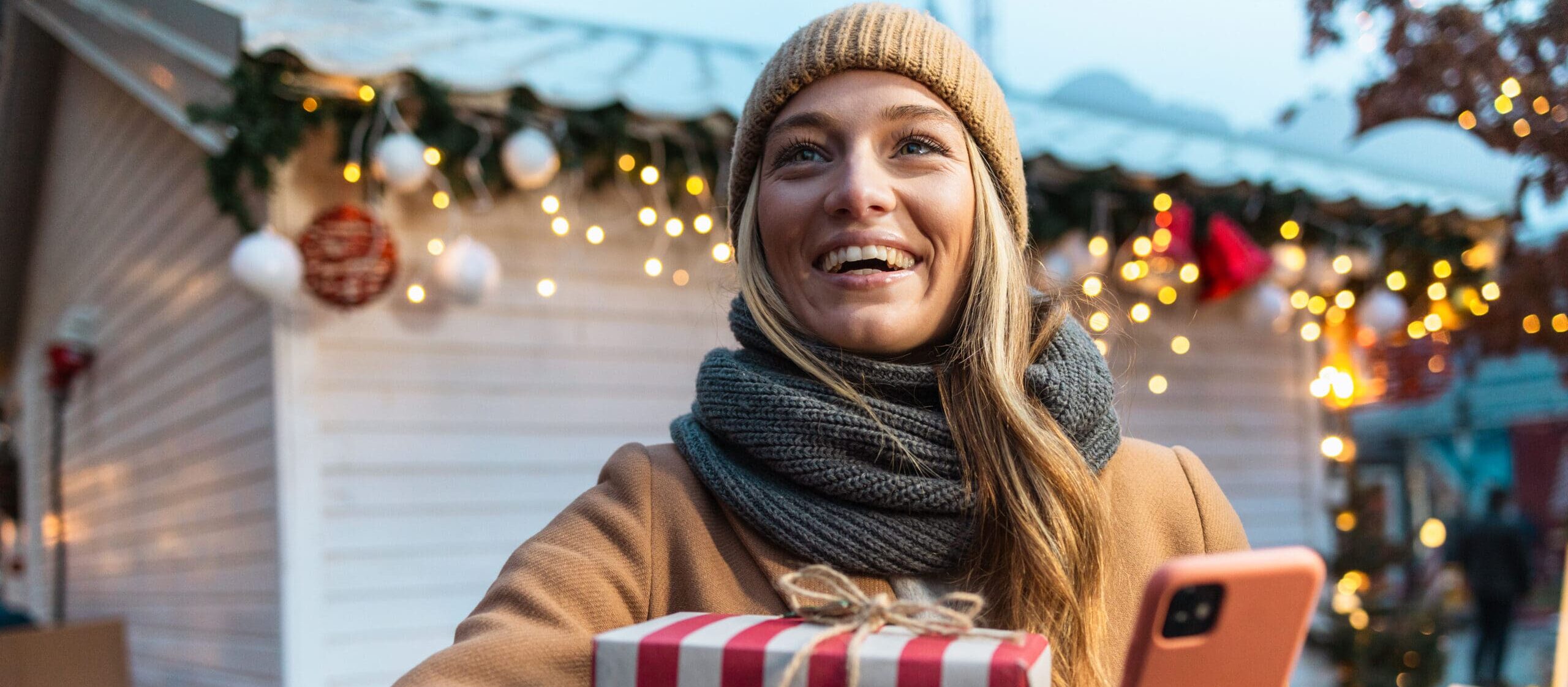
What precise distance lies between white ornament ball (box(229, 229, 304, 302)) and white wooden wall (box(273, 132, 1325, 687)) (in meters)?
0.29

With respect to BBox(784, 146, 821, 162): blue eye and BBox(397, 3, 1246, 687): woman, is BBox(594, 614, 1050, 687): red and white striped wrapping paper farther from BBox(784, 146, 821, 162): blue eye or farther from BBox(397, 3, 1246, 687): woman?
BBox(784, 146, 821, 162): blue eye

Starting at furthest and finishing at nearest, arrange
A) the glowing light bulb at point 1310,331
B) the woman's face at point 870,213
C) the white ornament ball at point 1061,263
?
the glowing light bulb at point 1310,331
the white ornament ball at point 1061,263
the woman's face at point 870,213

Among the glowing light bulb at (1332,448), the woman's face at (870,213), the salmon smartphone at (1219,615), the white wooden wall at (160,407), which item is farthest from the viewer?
the glowing light bulb at (1332,448)

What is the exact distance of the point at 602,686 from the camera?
2.83 feet

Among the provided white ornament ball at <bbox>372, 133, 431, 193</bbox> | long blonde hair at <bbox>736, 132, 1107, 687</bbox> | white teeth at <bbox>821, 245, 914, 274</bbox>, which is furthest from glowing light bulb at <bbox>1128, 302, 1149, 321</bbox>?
white teeth at <bbox>821, 245, 914, 274</bbox>

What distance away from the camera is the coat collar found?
124 cm

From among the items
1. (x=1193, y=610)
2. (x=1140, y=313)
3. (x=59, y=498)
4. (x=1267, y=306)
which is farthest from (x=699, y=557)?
(x=59, y=498)

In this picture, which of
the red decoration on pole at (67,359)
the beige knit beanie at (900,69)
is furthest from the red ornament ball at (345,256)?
the red decoration on pole at (67,359)

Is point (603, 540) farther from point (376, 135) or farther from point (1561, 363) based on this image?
point (1561, 363)

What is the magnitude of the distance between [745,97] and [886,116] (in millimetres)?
3014

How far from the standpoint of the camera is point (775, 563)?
49.2 inches

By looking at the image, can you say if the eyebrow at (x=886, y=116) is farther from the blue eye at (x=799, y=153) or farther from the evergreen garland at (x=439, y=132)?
the evergreen garland at (x=439, y=132)

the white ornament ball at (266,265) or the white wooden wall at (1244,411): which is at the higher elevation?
the white ornament ball at (266,265)

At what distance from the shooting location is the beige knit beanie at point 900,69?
138cm
